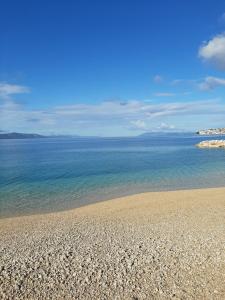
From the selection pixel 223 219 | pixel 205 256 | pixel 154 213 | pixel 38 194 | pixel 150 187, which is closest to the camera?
pixel 205 256

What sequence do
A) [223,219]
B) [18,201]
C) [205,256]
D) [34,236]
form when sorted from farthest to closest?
[18,201] < [223,219] < [34,236] < [205,256]

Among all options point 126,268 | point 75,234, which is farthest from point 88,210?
point 126,268

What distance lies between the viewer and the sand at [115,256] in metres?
10.3

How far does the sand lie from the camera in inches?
404

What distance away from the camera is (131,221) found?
19203 mm

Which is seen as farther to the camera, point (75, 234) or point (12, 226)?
point (12, 226)

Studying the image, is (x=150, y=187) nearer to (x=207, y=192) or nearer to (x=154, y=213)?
(x=207, y=192)

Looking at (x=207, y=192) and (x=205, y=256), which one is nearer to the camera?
(x=205, y=256)

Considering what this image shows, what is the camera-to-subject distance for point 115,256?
41.9 feet

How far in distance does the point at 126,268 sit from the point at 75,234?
5.13m

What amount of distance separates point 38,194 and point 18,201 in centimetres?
318

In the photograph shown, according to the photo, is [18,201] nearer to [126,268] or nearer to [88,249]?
[88,249]

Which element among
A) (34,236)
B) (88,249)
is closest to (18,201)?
(34,236)

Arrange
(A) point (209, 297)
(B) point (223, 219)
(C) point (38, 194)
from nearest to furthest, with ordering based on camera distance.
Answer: (A) point (209, 297) < (B) point (223, 219) < (C) point (38, 194)
